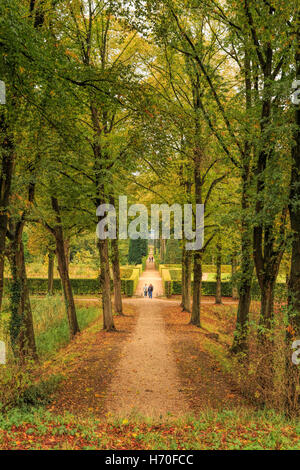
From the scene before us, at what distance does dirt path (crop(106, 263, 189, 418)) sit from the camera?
20.1ft

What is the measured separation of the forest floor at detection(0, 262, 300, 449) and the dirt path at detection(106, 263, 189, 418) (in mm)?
21

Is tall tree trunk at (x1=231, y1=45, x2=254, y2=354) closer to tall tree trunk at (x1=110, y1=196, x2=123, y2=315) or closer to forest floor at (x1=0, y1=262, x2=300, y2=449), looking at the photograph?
forest floor at (x1=0, y1=262, x2=300, y2=449)

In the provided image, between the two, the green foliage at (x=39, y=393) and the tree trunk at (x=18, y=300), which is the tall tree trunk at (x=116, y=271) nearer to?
the tree trunk at (x=18, y=300)

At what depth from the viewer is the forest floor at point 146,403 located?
4141 millimetres

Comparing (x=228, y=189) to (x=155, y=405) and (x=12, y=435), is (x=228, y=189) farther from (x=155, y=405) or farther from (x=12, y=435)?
(x=12, y=435)

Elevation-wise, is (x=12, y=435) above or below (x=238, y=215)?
below

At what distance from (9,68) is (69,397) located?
6.19 metres

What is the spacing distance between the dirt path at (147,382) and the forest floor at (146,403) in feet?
0.07

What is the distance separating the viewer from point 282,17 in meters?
5.84

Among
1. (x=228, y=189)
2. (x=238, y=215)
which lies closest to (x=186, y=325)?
(x=228, y=189)

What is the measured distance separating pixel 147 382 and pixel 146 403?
125cm

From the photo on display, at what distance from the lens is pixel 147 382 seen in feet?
25.1

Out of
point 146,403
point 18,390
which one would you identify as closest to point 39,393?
point 18,390

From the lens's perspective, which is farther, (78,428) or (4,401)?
(4,401)
